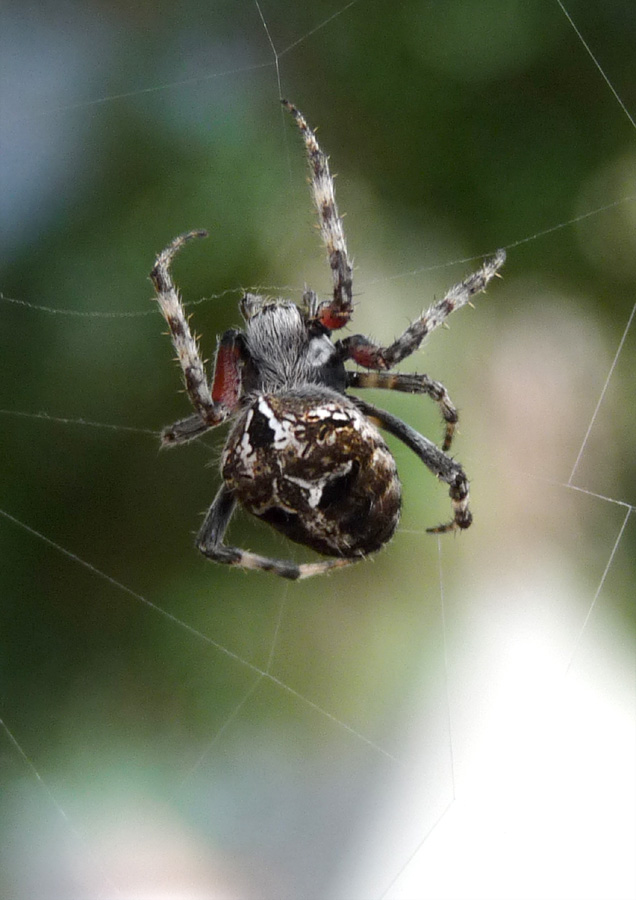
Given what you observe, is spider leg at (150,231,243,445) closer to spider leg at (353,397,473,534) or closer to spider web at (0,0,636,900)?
spider leg at (353,397,473,534)

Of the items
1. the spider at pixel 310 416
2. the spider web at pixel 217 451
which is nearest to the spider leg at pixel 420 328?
the spider at pixel 310 416

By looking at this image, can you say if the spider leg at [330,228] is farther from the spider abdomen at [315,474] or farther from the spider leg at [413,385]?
the spider abdomen at [315,474]

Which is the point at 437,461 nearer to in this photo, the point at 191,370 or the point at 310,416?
the point at 310,416

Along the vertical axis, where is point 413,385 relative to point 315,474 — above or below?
above

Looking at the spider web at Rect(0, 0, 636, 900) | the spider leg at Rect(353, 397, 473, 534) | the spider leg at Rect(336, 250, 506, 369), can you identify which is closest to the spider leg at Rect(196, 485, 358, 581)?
the spider leg at Rect(353, 397, 473, 534)

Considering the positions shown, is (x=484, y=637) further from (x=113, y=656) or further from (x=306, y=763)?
(x=113, y=656)

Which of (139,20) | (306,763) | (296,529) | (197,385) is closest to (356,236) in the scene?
(139,20)

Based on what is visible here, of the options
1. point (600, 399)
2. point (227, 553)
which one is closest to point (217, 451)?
point (227, 553)

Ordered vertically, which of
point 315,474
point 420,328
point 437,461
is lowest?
point 315,474
